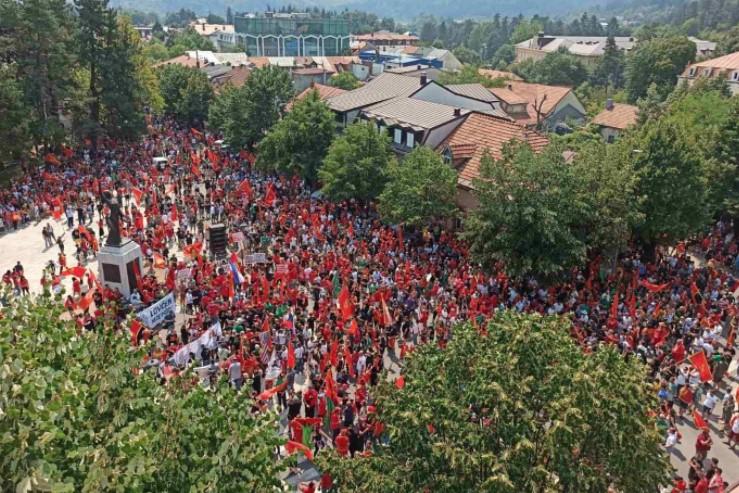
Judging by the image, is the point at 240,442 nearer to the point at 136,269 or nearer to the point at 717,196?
the point at 136,269

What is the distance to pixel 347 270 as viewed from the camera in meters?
25.7

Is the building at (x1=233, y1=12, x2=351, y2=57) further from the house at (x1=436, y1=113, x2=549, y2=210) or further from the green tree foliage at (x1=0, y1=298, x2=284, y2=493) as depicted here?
the green tree foliage at (x1=0, y1=298, x2=284, y2=493)

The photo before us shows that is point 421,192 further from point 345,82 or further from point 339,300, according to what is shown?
point 345,82

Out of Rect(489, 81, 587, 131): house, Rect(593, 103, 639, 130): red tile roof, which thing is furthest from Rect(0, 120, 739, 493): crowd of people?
Rect(489, 81, 587, 131): house

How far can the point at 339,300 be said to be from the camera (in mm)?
22188

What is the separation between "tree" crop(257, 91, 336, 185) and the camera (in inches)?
1606

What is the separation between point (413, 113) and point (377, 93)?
9052mm

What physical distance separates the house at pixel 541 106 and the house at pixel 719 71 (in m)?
12.3

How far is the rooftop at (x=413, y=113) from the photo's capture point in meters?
39.1

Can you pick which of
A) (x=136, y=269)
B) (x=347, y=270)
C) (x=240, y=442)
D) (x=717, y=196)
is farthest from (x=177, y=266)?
(x=717, y=196)

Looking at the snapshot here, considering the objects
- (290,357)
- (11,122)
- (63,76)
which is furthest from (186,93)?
(290,357)

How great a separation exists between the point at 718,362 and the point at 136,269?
21.8m

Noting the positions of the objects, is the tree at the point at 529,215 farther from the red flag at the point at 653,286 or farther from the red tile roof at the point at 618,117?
the red tile roof at the point at 618,117

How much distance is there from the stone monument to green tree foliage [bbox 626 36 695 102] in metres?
73.2
